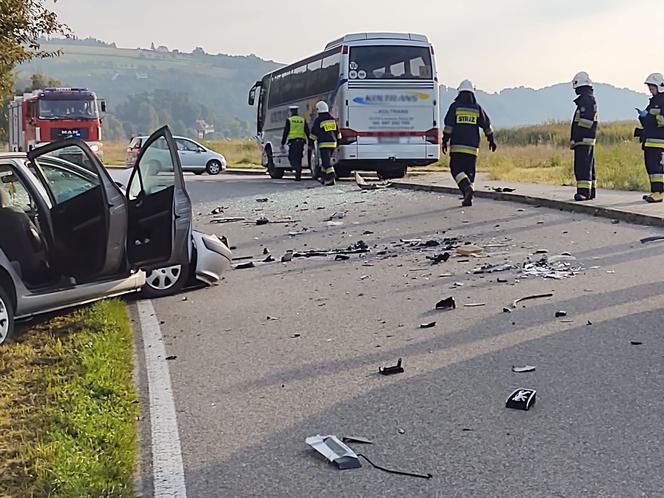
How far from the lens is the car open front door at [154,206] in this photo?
777cm

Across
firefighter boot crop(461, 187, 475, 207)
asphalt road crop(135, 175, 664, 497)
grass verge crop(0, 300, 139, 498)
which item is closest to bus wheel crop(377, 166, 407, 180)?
firefighter boot crop(461, 187, 475, 207)

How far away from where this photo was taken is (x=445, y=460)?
4328mm

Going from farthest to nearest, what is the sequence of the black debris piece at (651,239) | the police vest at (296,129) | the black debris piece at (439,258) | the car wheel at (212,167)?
the car wheel at (212,167), the police vest at (296,129), the black debris piece at (651,239), the black debris piece at (439,258)

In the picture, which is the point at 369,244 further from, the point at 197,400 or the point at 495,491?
the point at 495,491

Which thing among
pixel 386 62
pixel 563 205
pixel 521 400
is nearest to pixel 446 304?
pixel 521 400

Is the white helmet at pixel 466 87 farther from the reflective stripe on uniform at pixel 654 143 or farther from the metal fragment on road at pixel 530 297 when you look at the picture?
the metal fragment on road at pixel 530 297

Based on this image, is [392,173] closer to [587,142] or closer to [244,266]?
[587,142]

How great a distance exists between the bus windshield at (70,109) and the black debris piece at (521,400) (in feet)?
98.6

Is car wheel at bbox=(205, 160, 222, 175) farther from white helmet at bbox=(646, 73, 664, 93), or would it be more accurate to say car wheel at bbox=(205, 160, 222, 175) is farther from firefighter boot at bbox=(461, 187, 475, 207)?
white helmet at bbox=(646, 73, 664, 93)

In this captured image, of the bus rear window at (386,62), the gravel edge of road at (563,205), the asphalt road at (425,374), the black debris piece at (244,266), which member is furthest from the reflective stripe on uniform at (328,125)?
the black debris piece at (244,266)

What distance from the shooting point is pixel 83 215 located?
7418mm

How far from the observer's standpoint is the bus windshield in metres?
32.9

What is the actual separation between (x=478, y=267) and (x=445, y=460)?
5634 millimetres

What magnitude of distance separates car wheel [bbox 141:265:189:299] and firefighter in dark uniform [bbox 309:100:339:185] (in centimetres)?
1311
